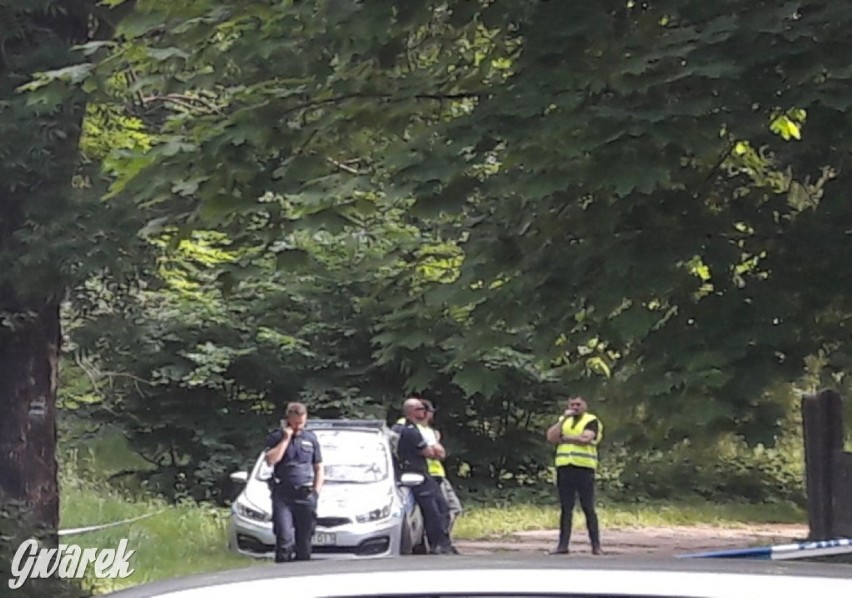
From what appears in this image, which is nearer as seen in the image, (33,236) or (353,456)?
(33,236)

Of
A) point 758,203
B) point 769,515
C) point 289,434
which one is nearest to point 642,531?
point 769,515

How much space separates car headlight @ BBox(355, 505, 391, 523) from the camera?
14.4 metres

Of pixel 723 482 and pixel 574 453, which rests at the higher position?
pixel 574 453

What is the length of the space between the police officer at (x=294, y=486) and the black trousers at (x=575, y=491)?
3179mm

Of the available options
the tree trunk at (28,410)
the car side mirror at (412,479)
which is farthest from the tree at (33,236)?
the car side mirror at (412,479)

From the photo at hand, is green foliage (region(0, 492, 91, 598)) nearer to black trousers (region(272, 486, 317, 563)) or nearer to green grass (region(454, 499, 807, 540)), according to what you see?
black trousers (region(272, 486, 317, 563))

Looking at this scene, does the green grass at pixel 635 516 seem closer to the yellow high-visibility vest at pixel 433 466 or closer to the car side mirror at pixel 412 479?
the yellow high-visibility vest at pixel 433 466

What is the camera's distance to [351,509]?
1447cm

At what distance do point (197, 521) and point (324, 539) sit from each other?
199 inches

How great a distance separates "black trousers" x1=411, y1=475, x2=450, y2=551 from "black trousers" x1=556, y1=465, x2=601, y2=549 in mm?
1729

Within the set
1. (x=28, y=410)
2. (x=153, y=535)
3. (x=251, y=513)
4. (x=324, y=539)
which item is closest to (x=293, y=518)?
(x=324, y=539)

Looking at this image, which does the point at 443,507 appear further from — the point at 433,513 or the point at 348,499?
the point at 348,499

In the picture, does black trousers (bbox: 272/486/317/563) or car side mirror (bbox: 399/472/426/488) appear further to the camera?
car side mirror (bbox: 399/472/426/488)

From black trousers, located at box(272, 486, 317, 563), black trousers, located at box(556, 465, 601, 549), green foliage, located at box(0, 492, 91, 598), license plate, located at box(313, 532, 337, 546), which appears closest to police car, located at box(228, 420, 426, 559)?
license plate, located at box(313, 532, 337, 546)
